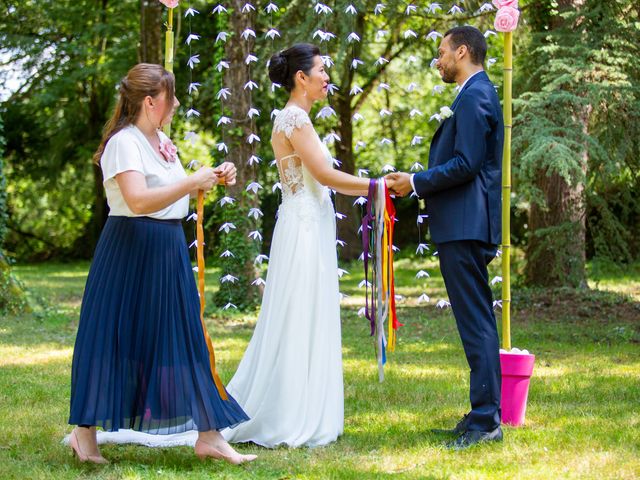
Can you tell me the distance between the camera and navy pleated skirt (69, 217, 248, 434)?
4199 millimetres

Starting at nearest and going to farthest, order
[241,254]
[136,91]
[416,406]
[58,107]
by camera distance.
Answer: [136,91], [416,406], [241,254], [58,107]

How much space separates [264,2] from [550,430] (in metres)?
10.0

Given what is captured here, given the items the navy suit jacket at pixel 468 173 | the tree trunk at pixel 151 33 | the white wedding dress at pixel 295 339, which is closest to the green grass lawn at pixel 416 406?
the white wedding dress at pixel 295 339

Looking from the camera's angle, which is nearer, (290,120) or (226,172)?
(226,172)

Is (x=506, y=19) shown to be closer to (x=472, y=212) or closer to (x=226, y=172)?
(x=472, y=212)

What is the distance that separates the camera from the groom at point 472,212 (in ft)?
14.7

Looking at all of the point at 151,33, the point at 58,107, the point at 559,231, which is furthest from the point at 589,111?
the point at 58,107

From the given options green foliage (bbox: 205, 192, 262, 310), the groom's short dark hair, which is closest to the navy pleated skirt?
the groom's short dark hair

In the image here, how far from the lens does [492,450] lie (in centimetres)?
445

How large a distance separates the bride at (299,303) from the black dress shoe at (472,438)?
2.19 ft

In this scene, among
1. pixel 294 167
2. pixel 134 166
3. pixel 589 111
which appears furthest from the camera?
pixel 589 111

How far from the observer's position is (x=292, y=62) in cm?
497

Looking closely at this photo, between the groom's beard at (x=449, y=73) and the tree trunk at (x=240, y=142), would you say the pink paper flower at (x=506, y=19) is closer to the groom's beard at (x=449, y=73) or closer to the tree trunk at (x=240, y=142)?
the groom's beard at (x=449, y=73)

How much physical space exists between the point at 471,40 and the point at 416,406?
2.36m
